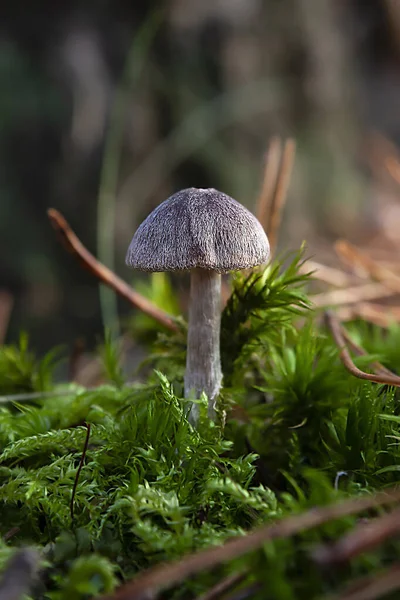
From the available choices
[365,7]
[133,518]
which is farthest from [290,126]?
[133,518]

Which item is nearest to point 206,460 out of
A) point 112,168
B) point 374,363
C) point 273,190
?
point 374,363

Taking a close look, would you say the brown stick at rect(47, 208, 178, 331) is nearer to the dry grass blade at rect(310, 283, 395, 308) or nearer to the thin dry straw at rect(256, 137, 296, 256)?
the thin dry straw at rect(256, 137, 296, 256)

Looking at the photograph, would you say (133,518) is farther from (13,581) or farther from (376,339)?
(376,339)

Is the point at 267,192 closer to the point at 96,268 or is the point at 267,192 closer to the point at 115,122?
the point at 96,268

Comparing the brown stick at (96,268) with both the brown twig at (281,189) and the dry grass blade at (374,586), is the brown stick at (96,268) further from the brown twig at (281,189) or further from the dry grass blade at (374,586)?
the dry grass blade at (374,586)

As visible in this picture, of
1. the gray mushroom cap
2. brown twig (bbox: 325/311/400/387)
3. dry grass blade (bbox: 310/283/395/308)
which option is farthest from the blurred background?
the gray mushroom cap

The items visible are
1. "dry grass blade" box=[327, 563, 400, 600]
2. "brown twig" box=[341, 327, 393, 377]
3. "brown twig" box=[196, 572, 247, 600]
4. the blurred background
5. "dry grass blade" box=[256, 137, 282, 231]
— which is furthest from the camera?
the blurred background

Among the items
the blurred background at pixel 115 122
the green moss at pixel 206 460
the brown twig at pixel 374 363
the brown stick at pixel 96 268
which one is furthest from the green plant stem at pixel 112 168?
the brown twig at pixel 374 363
